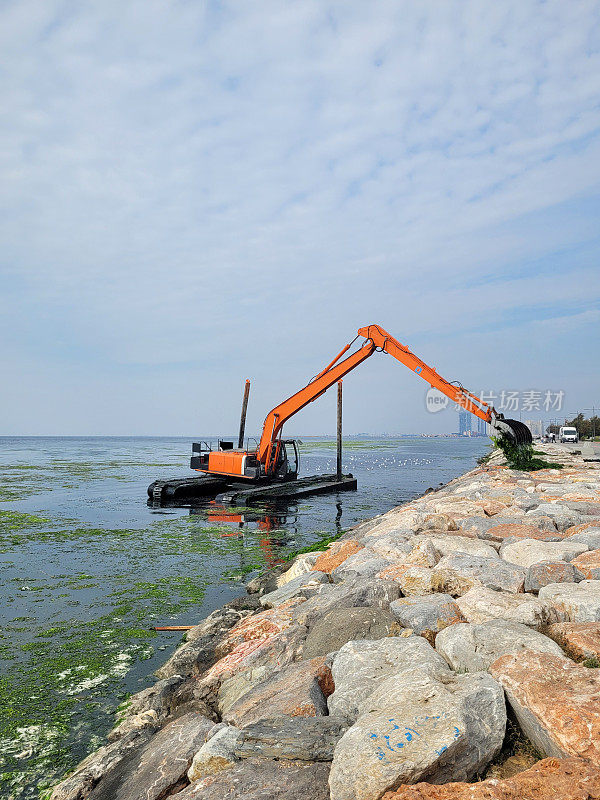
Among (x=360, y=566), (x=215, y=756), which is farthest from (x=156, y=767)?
(x=360, y=566)

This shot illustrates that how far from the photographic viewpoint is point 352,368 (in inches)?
763

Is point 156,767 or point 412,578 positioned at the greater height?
point 412,578

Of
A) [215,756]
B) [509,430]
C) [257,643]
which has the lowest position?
[257,643]

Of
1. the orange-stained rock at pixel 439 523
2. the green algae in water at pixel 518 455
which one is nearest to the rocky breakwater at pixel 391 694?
the orange-stained rock at pixel 439 523

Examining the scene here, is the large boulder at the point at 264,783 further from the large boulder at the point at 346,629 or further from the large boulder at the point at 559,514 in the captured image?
the large boulder at the point at 559,514

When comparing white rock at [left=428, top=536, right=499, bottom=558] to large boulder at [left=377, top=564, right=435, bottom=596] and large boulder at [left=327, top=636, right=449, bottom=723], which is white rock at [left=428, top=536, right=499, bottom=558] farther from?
large boulder at [left=327, top=636, right=449, bottom=723]

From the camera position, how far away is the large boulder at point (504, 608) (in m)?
4.30

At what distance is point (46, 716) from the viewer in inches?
193

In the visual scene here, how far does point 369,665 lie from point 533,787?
5.12 ft

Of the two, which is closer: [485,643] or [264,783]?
[264,783]

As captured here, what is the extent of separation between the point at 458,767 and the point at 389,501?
62.4ft

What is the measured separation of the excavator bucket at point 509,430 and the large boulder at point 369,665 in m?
13.2

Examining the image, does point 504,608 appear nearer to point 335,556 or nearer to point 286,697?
point 286,697

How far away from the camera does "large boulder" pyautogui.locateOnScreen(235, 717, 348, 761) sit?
3012 mm
